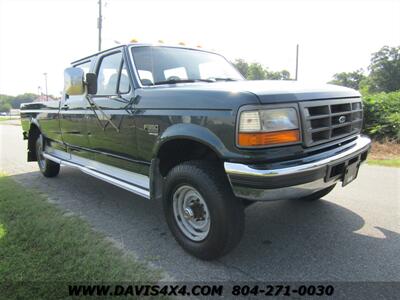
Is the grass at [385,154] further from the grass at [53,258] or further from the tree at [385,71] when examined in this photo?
the tree at [385,71]

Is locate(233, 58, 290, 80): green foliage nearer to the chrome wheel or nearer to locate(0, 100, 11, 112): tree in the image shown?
the chrome wheel

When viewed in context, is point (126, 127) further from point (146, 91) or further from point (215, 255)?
point (215, 255)

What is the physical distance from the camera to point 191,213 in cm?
299

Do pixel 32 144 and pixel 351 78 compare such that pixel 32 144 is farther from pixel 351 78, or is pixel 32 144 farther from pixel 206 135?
pixel 351 78

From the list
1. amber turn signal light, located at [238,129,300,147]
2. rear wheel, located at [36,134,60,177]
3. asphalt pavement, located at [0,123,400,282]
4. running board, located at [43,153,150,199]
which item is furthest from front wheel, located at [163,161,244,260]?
rear wheel, located at [36,134,60,177]

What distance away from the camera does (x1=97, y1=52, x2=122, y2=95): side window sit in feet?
12.7

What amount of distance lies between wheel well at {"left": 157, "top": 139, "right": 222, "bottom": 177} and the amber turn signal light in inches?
19.6

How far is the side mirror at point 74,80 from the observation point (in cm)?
404

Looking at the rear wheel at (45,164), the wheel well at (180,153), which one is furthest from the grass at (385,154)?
the rear wheel at (45,164)

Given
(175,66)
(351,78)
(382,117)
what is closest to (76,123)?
(175,66)

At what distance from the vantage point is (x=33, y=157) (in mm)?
6605

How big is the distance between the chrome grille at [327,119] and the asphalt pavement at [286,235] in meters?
1.04

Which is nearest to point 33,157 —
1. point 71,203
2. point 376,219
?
point 71,203

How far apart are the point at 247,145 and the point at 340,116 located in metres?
1.11
